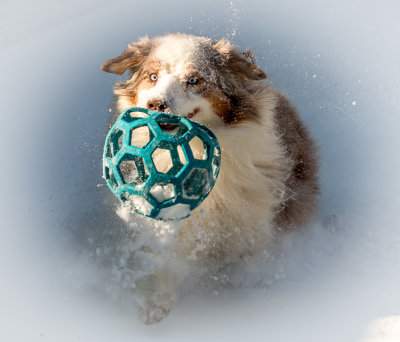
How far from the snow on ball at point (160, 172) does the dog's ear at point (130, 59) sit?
994 millimetres

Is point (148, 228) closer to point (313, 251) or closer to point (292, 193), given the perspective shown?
point (292, 193)

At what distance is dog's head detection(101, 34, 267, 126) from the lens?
2.43 m

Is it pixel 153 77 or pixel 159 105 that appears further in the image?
pixel 153 77

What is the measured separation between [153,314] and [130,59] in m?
2.04

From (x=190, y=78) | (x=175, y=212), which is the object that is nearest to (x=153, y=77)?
(x=190, y=78)

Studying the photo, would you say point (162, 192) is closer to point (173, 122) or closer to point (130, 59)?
point (173, 122)

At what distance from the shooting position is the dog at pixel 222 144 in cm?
259

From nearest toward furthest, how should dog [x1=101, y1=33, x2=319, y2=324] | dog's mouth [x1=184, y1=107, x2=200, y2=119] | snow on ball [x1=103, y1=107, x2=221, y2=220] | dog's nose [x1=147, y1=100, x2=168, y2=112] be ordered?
snow on ball [x1=103, y1=107, x2=221, y2=220], dog's nose [x1=147, y1=100, x2=168, y2=112], dog's mouth [x1=184, y1=107, x2=200, y2=119], dog [x1=101, y1=33, x2=319, y2=324]

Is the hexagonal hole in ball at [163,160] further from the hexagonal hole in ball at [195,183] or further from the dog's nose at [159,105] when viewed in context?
the hexagonal hole in ball at [195,183]

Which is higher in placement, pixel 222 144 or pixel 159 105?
pixel 159 105

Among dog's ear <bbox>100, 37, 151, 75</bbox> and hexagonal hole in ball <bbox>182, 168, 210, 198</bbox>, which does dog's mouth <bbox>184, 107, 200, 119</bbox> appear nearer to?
hexagonal hole in ball <bbox>182, 168, 210, 198</bbox>

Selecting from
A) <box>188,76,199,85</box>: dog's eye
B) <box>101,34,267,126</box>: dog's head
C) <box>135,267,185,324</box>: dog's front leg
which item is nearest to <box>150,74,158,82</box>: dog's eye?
<box>101,34,267,126</box>: dog's head

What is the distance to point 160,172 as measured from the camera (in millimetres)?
2074

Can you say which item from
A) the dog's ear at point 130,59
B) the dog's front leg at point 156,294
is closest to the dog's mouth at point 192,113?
the dog's ear at point 130,59
